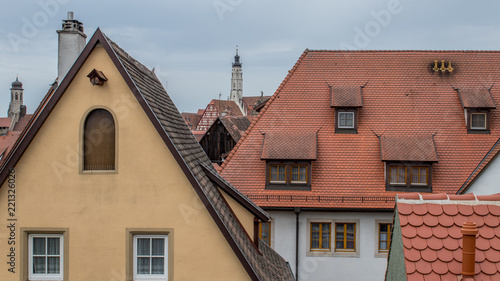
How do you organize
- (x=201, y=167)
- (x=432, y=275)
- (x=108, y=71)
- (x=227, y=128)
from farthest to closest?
1. (x=227, y=128)
2. (x=201, y=167)
3. (x=108, y=71)
4. (x=432, y=275)

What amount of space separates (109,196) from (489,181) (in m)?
12.9

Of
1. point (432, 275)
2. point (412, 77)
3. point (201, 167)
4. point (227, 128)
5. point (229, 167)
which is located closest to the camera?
point (432, 275)

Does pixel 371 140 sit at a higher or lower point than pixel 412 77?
lower

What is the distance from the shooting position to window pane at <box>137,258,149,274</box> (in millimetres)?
7188

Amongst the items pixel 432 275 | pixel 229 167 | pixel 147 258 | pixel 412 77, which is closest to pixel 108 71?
pixel 147 258

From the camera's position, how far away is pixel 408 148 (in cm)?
1564

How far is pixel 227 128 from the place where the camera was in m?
38.8

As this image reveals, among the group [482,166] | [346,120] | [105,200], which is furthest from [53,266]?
[482,166]

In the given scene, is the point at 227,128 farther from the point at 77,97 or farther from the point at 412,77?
the point at 77,97

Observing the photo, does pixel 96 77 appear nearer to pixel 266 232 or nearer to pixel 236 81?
pixel 266 232

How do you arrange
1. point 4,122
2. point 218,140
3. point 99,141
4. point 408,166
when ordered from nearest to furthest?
1. point 99,141
2. point 408,166
3. point 218,140
4. point 4,122

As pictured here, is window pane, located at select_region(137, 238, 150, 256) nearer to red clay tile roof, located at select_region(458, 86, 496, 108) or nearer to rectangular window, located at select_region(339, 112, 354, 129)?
rectangular window, located at select_region(339, 112, 354, 129)

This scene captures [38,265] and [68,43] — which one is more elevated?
[68,43]

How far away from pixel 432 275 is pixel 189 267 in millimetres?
3874
